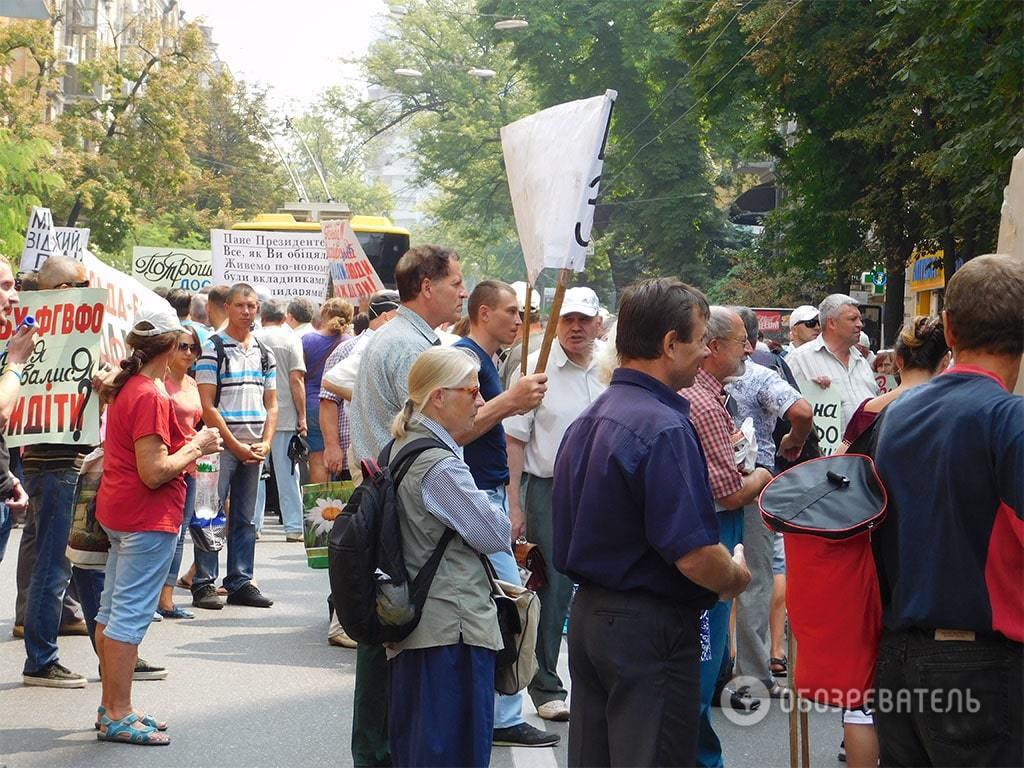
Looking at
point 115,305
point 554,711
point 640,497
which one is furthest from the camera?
point 115,305

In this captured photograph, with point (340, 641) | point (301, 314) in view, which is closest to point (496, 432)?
point (340, 641)

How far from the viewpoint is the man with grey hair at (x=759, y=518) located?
783 cm

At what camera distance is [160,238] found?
137 ft

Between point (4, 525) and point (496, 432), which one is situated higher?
point (496, 432)

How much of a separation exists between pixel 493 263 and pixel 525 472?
263 ft

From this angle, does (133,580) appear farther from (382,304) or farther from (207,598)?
(382,304)

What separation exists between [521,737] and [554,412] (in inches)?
65.0

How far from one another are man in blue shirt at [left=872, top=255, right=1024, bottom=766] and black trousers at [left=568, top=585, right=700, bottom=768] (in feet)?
1.89

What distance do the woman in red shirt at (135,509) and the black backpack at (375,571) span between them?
2.19 meters

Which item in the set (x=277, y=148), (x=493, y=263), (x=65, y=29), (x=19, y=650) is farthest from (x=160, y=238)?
(x=493, y=263)

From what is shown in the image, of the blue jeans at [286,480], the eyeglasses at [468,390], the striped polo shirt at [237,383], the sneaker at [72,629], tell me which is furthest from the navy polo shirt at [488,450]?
the blue jeans at [286,480]

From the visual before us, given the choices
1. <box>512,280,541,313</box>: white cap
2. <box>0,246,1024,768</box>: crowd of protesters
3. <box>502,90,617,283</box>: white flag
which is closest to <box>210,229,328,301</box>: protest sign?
<box>512,280,541,313</box>: white cap

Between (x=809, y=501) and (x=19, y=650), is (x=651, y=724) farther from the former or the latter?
(x=19, y=650)

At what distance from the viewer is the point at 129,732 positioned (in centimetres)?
674
